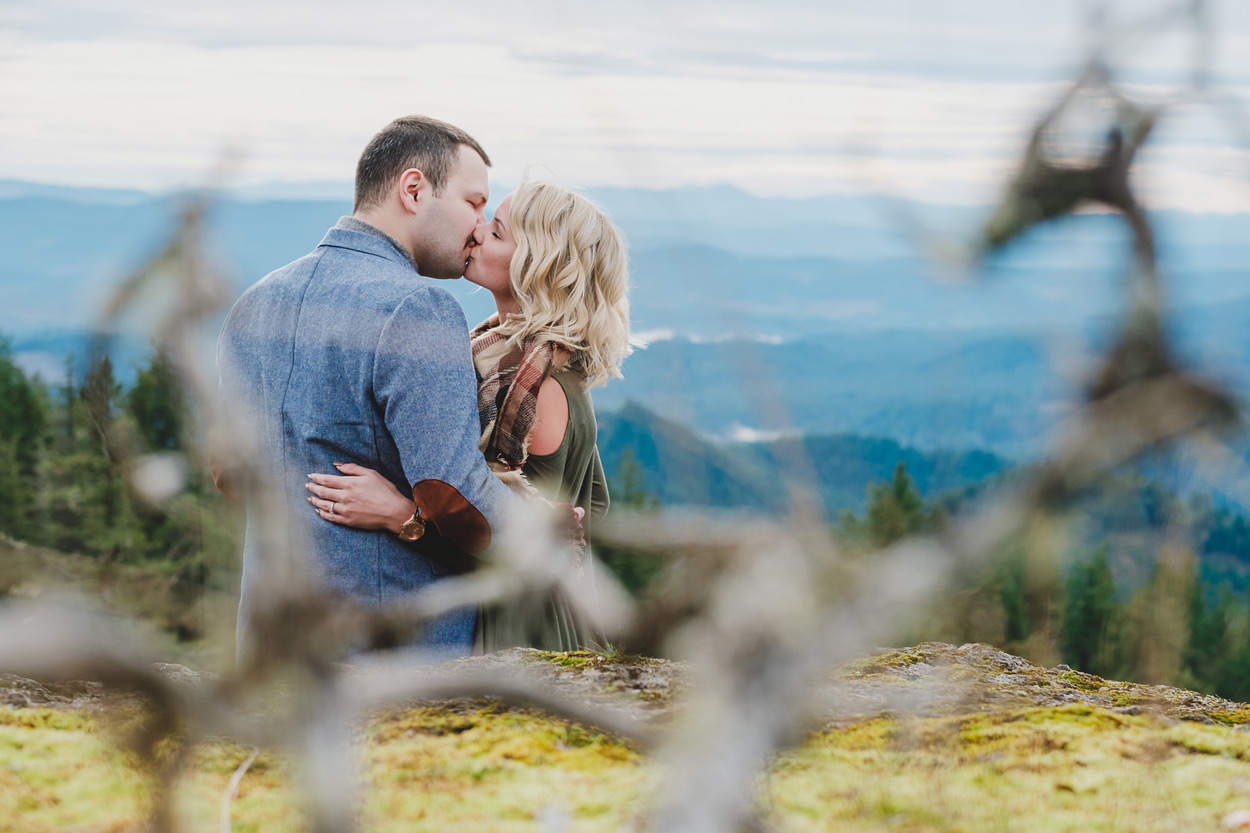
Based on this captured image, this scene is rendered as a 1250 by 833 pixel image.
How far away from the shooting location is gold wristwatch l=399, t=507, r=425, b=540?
2.23m

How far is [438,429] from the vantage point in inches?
81.4

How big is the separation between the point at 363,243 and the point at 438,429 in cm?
67

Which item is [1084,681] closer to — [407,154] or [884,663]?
[884,663]

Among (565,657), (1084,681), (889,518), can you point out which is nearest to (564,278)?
(565,657)

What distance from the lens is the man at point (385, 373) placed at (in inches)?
81.8

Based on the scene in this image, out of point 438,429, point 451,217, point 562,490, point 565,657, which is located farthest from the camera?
point 562,490

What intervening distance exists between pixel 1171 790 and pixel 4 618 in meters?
1.30

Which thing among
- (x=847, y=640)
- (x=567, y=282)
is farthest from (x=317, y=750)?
(x=567, y=282)

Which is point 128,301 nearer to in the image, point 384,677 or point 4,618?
point 4,618

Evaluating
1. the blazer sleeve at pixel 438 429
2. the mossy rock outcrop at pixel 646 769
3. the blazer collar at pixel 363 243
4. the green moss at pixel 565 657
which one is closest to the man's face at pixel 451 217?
the blazer collar at pixel 363 243

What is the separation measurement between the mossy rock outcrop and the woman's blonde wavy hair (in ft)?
4.82

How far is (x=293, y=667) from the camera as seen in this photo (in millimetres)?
610

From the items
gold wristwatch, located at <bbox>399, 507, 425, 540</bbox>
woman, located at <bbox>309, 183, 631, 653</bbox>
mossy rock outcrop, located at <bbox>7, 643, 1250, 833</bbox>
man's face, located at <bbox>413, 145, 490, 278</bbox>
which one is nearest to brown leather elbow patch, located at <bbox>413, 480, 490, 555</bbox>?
gold wristwatch, located at <bbox>399, 507, 425, 540</bbox>

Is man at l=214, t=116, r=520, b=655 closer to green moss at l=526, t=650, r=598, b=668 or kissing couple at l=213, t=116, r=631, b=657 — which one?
kissing couple at l=213, t=116, r=631, b=657
